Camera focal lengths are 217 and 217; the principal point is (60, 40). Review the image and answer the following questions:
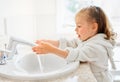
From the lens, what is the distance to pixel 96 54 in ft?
3.72

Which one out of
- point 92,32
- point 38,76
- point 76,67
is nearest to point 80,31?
point 92,32

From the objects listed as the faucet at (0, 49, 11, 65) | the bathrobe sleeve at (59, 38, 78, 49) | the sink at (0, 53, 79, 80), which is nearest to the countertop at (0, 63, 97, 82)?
the sink at (0, 53, 79, 80)

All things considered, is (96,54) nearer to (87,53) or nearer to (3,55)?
(87,53)

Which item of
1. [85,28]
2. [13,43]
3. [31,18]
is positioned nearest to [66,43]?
[85,28]

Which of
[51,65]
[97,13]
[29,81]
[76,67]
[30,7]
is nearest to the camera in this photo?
[29,81]

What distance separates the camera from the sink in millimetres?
972

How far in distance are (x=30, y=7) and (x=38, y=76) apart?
1050 millimetres

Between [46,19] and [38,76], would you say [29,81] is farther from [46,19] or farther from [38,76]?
[46,19]

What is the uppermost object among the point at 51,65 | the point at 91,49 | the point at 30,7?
the point at 30,7

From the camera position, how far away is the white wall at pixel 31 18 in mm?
1680

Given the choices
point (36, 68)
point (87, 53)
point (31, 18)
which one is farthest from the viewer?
point (31, 18)

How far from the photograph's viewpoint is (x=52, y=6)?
1925 millimetres

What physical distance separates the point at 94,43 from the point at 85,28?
100 millimetres

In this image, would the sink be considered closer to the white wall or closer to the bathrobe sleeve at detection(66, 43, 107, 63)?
the bathrobe sleeve at detection(66, 43, 107, 63)
